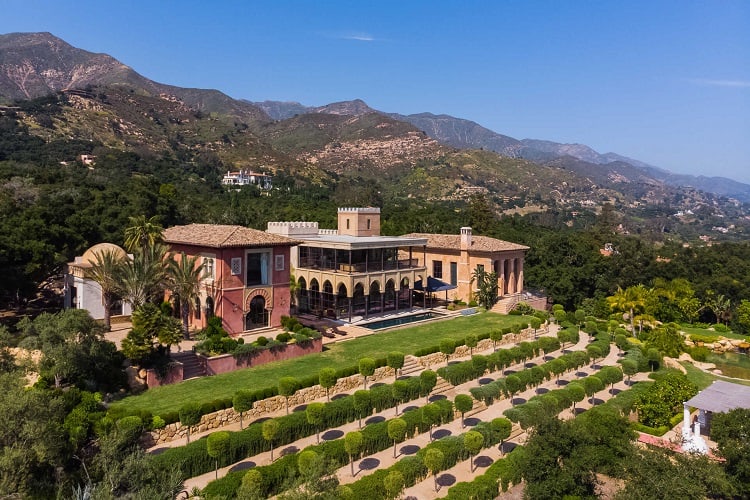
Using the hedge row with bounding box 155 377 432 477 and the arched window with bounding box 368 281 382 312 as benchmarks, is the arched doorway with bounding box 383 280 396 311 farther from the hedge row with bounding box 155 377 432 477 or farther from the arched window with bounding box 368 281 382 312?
the hedge row with bounding box 155 377 432 477

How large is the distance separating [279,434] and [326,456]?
2.73 metres

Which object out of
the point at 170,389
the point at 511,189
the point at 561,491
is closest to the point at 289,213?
the point at 170,389

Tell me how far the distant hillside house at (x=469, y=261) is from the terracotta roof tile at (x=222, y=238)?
16452 mm

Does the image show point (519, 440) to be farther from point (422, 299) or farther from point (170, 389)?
point (422, 299)

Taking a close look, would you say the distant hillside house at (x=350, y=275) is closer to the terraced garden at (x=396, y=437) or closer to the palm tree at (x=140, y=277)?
the palm tree at (x=140, y=277)

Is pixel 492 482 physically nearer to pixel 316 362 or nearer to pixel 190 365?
pixel 316 362

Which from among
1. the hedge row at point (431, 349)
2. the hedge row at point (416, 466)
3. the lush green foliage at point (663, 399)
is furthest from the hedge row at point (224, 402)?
the lush green foliage at point (663, 399)

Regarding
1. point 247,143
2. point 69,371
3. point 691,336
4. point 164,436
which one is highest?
point 247,143

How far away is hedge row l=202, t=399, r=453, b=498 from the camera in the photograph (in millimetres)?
14788

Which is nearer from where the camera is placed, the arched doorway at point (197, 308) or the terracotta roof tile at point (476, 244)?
the arched doorway at point (197, 308)

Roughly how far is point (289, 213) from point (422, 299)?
28.1 meters

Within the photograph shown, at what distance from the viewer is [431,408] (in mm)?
20094

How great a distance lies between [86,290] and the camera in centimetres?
2950

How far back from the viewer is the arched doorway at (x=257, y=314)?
30891 millimetres
